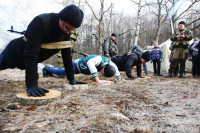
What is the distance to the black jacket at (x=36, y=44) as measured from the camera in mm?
1854

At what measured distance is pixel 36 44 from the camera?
1928 millimetres

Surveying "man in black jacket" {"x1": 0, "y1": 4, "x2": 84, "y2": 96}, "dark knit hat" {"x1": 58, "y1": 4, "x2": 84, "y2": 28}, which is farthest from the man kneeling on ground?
"dark knit hat" {"x1": 58, "y1": 4, "x2": 84, "y2": 28}

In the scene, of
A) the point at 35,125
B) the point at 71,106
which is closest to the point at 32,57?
the point at 71,106

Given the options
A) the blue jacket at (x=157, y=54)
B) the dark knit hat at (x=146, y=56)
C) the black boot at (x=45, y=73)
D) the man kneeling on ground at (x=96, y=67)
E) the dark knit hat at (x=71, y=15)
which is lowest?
the black boot at (x=45, y=73)

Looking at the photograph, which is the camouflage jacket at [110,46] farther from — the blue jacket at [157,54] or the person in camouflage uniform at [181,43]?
the person in camouflage uniform at [181,43]

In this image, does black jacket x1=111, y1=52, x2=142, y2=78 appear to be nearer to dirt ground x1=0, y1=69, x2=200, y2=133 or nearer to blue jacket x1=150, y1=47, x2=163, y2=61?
blue jacket x1=150, y1=47, x2=163, y2=61

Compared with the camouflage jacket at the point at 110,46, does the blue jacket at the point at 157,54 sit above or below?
below

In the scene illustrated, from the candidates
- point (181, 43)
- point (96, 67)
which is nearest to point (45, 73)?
point (96, 67)

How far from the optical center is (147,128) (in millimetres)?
1202

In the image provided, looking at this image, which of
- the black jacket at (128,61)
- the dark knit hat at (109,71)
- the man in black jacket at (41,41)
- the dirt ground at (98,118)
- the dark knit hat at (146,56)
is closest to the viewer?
the dirt ground at (98,118)

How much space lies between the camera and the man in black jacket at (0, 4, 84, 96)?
185 centimetres

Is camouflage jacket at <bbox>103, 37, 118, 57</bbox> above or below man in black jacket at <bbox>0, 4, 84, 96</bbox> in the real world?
above

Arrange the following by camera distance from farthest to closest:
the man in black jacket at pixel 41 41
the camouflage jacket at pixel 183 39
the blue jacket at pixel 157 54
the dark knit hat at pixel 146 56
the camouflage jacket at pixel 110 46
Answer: the blue jacket at pixel 157 54
the camouflage jacket at pixel 110 46
the camouflage jacket at pixel 183 39
the dark knit hat at pixel 146 56
the man in black jacket at pixel 41 41

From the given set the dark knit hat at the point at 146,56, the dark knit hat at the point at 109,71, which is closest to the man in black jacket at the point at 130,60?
the dark knit hat at the point at 146,56
